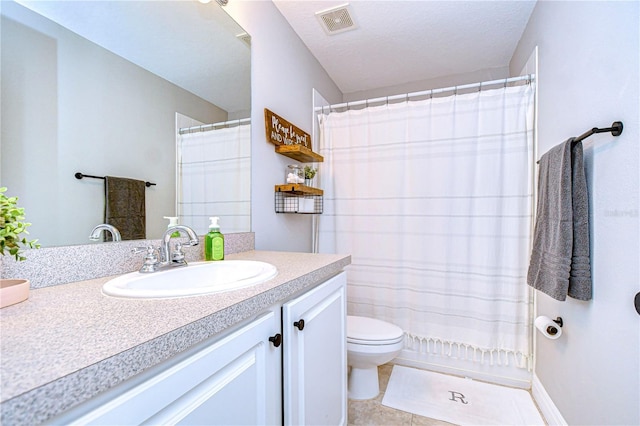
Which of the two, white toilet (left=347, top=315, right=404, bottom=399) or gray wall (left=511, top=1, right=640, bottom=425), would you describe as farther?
white toilet (left=347, top=315, right=404, bottom=399)

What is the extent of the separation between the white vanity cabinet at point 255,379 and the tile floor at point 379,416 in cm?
37

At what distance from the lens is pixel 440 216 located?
1923 mm

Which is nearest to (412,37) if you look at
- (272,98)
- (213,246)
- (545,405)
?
(272,98)

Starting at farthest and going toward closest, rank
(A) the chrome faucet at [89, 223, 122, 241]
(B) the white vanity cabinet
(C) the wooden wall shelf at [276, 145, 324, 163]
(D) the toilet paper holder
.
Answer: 1. (C) the wooden wall shelf at [276, 145, 324, 163]
2. (D) the toilet paper holder
3. (A) the chrome faucet at [89, 223, 122, 241]
4. (B) the white vanity cabinet

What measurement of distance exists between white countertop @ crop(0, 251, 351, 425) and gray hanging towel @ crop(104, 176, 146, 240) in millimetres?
231

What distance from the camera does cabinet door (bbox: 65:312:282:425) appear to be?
424 mm

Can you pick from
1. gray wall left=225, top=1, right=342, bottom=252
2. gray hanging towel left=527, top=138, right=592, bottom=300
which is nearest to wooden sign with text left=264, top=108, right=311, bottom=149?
gray wall left=225, top=1, right=342, bottom=252

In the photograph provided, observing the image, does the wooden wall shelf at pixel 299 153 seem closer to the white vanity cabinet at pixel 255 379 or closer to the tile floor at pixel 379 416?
the white vanity cabinet at pixel 255 379

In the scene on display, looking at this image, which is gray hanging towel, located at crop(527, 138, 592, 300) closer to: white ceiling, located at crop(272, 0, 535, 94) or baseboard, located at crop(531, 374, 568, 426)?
baseboard, located at crop(531, 374, 568, 426)

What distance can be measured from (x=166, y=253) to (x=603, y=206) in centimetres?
156

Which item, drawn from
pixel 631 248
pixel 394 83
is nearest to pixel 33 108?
pixel 631 248

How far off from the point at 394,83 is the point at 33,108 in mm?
2645

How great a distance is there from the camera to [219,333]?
60 cm

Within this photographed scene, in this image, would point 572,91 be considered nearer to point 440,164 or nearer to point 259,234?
point 440,164
